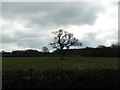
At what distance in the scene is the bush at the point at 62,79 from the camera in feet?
26.1

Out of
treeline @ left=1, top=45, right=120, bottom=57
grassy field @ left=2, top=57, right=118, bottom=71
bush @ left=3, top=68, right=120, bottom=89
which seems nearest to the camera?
bush @ left=3, top=68, right=120, bottom=89

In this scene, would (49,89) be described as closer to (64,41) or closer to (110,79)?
(110,79)

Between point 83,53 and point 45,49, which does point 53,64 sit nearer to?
point 83,53

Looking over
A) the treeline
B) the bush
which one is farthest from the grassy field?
the treeline

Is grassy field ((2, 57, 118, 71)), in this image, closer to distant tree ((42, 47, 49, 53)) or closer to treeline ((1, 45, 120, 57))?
treeline ((1, 45, 120, 57))

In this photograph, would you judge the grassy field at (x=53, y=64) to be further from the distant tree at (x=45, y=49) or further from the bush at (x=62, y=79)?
the distant tree at (x=45, y=49)

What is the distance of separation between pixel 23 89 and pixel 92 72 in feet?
9.11

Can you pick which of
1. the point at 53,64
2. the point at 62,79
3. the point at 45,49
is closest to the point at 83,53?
the point at 45,49

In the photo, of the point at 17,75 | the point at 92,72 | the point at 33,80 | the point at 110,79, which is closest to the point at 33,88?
the point at 33,80

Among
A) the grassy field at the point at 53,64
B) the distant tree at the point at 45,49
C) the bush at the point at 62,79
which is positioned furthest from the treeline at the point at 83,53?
the bush at the point at 62,79

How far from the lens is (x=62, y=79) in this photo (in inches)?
320

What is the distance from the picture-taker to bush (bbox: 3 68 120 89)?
7961 millimetres

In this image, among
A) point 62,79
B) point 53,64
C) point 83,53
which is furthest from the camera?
point 83,53

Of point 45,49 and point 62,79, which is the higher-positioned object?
point 45,49
